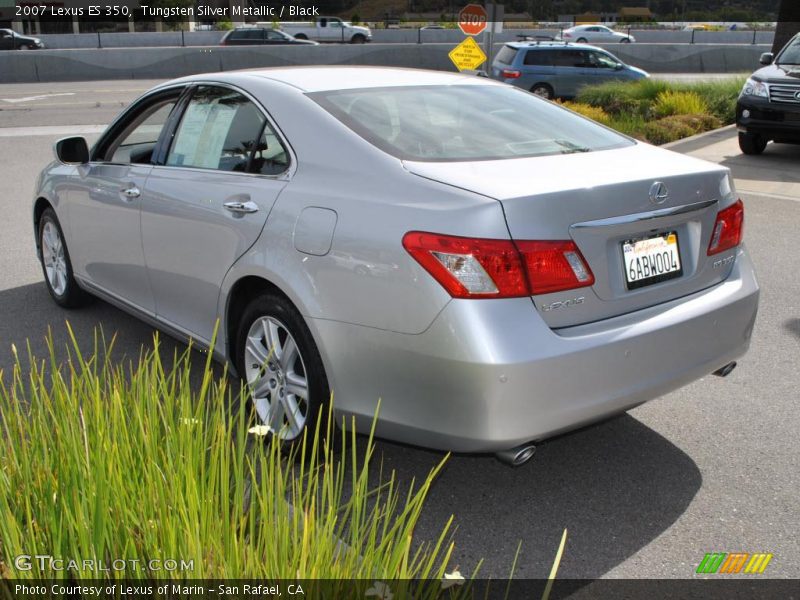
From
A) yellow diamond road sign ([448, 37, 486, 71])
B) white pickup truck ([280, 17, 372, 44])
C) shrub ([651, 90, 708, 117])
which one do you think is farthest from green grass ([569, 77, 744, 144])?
white pickup truck ([280, 17, 372, 44])

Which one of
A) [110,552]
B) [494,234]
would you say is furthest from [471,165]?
[110,552]

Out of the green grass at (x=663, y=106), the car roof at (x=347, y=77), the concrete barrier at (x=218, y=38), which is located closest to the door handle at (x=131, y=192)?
the car roof at (x=347, y=77)

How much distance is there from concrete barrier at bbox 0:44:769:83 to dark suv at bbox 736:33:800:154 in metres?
22.4

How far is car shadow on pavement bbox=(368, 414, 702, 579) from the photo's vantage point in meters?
3.39

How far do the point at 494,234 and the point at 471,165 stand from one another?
0.56m

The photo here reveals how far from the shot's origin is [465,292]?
3.14 m

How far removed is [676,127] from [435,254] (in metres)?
12.7

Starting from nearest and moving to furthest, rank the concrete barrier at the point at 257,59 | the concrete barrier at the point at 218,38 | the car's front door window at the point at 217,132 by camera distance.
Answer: the car's front door window at the point at 217,132 → the concrete barrier at the point at 257,59 → the concrete barrier at the point at 218,38

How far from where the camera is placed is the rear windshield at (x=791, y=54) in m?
13.6

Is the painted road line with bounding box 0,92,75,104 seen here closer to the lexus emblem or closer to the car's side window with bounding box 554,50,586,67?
the car's side window with bounding box 554,50,586,67

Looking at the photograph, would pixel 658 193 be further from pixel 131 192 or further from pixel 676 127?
pixel 676 127

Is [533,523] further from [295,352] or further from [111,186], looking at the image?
[111,186]

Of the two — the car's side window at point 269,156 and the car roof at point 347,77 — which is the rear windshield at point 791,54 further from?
the car's side window at point 269,156

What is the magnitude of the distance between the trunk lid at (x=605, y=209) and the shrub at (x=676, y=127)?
432 inches
